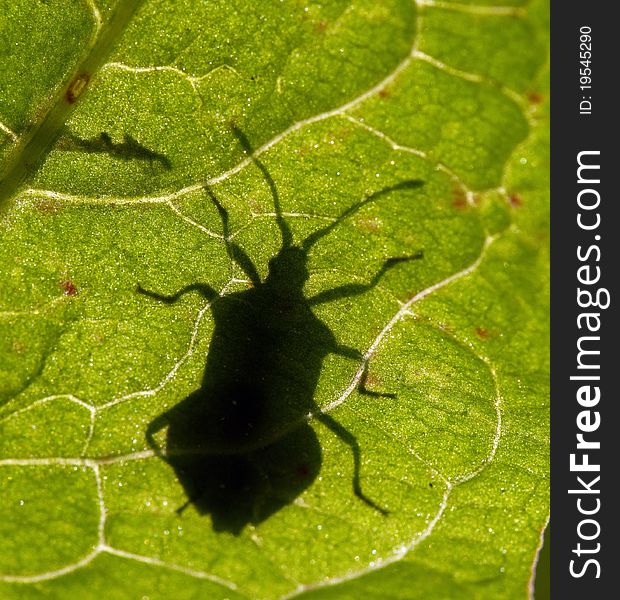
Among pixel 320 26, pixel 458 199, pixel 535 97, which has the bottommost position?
pixel 458 199

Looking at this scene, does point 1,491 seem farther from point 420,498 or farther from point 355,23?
point 355,23

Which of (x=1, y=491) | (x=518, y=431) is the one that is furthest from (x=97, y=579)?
(x=518, y=431)

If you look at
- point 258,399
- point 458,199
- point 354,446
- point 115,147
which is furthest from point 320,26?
point 354,446

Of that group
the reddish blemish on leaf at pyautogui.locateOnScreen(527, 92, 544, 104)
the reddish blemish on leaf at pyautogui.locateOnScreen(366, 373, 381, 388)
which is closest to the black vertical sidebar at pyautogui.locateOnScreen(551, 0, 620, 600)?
the reddish blemish on leaf at pyautogui.locateOnScreen(527, 92, 544, 104)

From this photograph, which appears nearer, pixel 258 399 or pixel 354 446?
pixel 258 399

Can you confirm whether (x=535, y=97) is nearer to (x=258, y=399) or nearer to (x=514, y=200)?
(x=514, y=200)

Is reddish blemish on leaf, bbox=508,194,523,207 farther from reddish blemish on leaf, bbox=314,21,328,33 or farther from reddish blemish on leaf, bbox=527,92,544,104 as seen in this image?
reddish blemish on leaf, bbox=314,21,328,33
